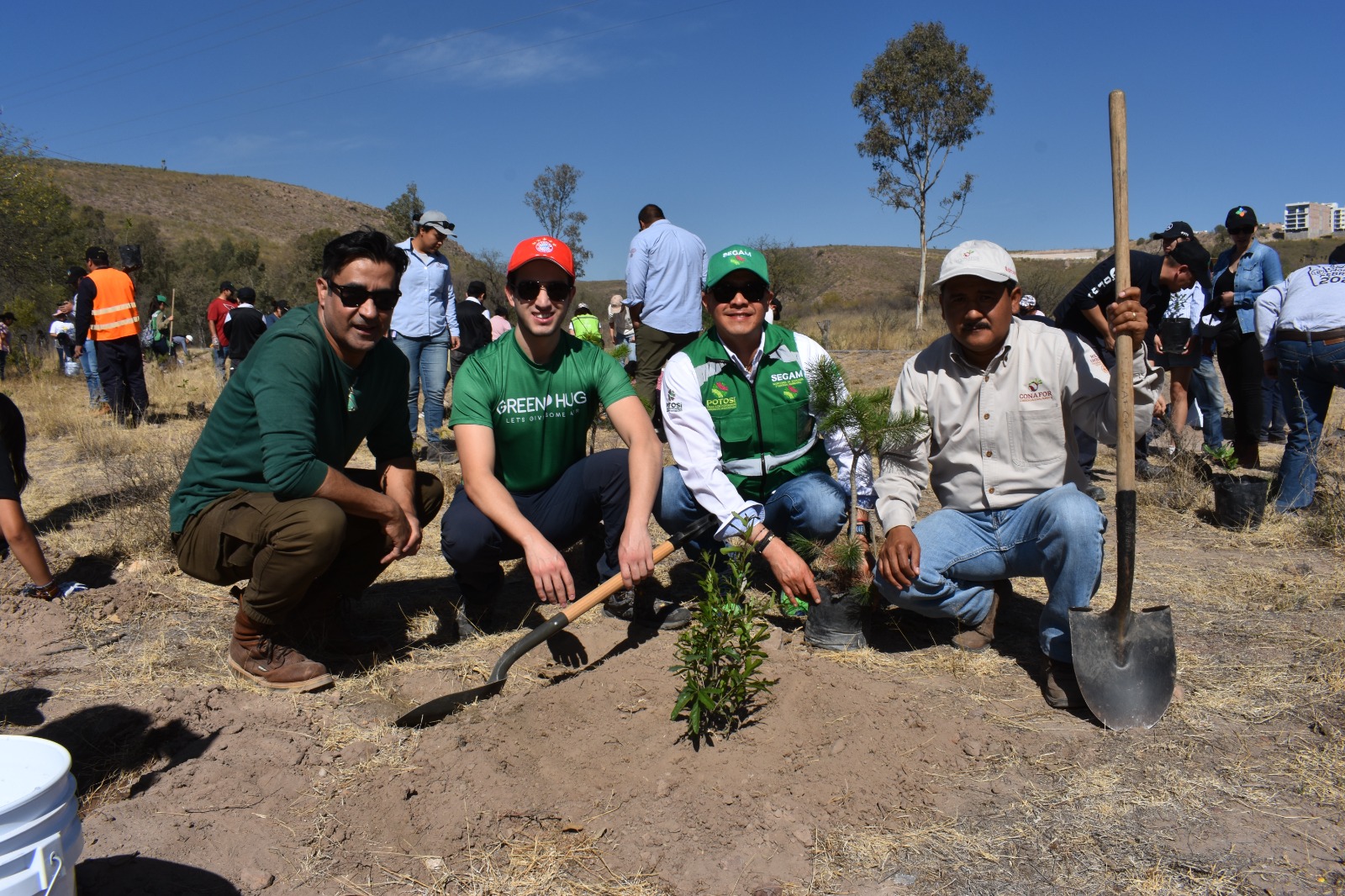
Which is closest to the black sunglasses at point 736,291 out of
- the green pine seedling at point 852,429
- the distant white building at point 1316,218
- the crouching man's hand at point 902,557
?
the green pine seedling at point 852,429

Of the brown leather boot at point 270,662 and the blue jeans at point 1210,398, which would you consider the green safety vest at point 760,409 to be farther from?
the blue jeans at point 1210,398

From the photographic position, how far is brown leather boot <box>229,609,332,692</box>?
10.3ft

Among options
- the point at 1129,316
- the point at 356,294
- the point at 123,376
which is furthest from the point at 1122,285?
the point at 123,376

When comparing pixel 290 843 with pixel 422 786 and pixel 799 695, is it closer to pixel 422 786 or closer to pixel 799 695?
pixel 422 786

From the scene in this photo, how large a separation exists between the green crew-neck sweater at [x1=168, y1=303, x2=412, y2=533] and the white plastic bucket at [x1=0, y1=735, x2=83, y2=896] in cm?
139

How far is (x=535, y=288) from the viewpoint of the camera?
130 inches

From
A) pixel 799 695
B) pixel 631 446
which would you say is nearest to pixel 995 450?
pixel 799 695

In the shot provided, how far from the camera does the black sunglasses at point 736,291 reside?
3.38m

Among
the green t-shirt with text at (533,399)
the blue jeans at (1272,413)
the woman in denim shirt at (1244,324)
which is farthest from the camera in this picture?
the blue jeans at (1272,413)

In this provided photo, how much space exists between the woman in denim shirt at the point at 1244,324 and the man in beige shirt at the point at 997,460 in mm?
4570

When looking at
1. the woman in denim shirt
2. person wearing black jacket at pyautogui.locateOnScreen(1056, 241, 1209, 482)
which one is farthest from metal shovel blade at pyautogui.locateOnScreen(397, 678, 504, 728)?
the woman in denim shirt

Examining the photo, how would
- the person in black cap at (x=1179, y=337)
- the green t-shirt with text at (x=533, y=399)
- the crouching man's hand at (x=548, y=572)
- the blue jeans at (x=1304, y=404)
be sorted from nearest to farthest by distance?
the crouching man's hand at (x=548, y=572) < the green t-shirt with text at (x=533, y=399) < the blue jeans at (x=1304, y=404) < the person in black cap at (x=1179, y=337)

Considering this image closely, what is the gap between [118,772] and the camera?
8.68ft

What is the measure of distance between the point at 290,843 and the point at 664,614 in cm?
179
